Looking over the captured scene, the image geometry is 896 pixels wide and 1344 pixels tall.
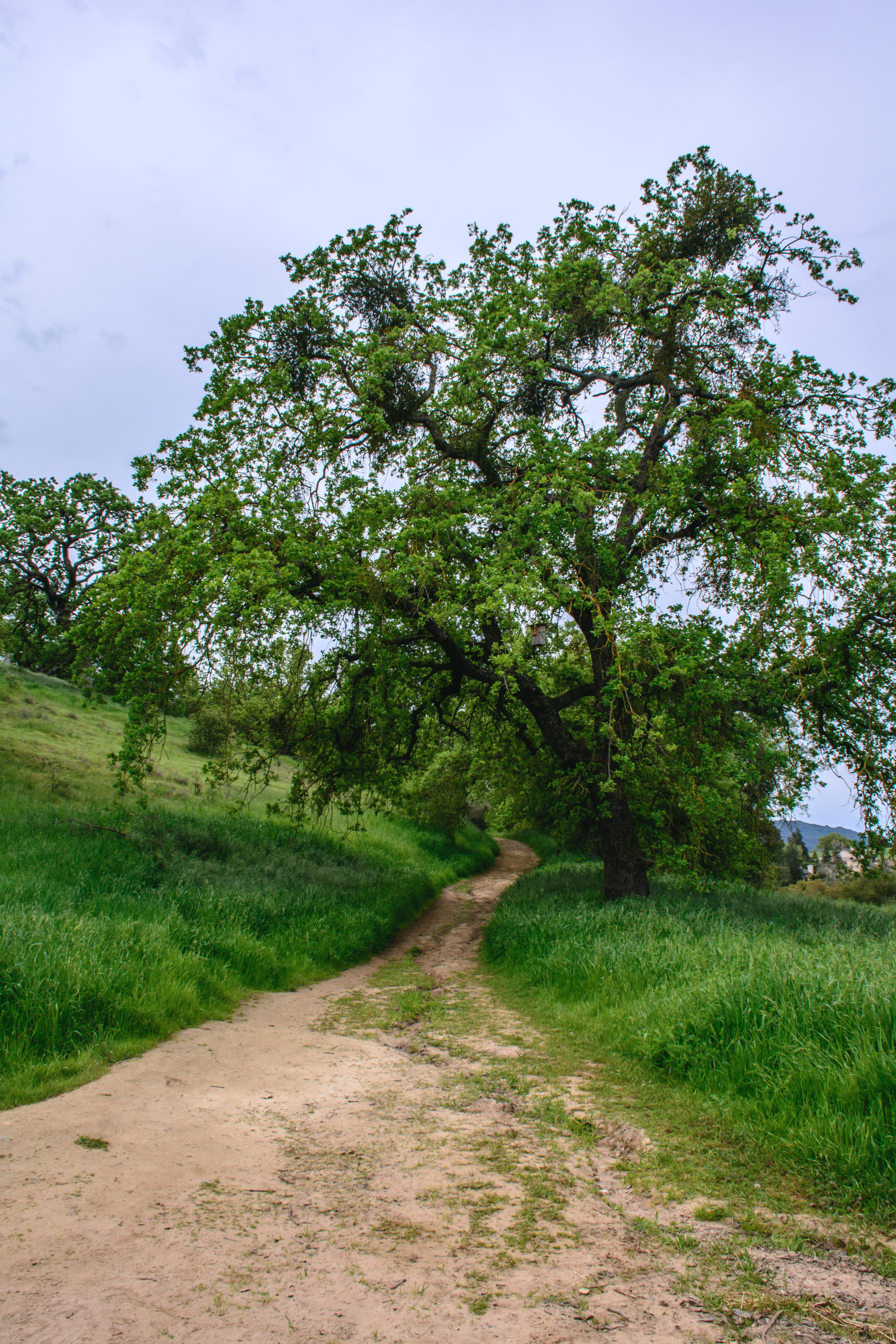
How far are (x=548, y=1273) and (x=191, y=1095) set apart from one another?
3027 mm

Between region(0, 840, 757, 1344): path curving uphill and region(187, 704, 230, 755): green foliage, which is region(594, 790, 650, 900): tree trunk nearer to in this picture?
region(0, 840, 757, 1344): path curving uphill

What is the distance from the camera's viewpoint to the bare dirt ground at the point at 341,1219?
9.51ft

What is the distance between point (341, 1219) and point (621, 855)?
999cm

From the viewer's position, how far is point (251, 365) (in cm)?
1293

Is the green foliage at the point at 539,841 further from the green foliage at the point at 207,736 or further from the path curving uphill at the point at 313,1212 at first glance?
the path curving uphill at the point at 313,1212

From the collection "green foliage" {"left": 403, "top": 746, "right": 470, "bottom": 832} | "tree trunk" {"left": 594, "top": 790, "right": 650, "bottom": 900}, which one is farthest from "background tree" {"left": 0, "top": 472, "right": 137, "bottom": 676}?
"tree trunk" {"left": 594, "top": 790, "right": 650, "bottom": 900}

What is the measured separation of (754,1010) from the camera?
585 cm

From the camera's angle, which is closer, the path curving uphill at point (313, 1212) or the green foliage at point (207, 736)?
the path curving uphill at point (313, 1212)

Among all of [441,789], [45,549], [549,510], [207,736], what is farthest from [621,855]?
[45,549]

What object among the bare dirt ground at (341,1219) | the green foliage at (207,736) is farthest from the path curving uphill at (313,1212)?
the green foliage at (207,736)

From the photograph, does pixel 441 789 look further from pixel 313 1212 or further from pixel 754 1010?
pixel 313 1212

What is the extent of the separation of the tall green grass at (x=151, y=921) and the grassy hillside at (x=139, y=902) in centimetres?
2

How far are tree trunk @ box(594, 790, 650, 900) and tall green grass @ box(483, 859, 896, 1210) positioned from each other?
138cm

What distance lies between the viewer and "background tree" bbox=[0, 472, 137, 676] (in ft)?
93.1
